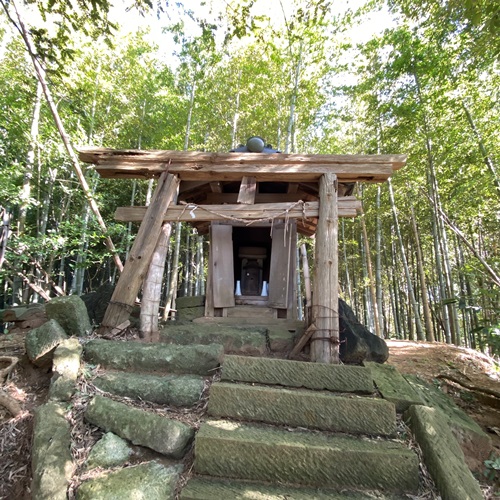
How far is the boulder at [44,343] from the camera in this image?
2.62 m

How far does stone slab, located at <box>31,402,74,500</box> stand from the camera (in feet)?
5.27

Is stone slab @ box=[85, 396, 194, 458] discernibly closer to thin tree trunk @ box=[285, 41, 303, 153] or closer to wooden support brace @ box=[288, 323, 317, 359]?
wooden support brace @ box=[288, 323, 317, 359]

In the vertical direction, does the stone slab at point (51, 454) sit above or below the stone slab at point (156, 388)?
below

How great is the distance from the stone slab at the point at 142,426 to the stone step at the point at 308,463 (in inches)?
6.9

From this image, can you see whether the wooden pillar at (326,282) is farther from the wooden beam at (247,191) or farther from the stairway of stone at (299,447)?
the wooden beam at (247,191)

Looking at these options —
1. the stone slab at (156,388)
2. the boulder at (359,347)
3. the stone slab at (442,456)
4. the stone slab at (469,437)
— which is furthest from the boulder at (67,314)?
the stone slab at (469,437)

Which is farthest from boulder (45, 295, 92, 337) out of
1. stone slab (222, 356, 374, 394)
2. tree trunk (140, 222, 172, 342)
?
stone slab (222, 356, 374, 394)

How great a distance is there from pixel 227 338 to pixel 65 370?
1.67m

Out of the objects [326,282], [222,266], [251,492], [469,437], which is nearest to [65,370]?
[251,492]

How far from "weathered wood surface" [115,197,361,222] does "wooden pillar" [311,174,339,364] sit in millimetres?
178

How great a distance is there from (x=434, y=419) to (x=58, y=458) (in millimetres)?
2625

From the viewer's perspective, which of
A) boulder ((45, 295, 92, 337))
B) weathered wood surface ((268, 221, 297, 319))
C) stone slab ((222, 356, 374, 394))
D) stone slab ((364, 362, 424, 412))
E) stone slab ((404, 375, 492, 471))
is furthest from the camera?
weathered wood surface ((268, 221, 297, 319))

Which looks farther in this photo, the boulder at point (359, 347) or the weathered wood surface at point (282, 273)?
the weathered wood surface at point (282, 273)

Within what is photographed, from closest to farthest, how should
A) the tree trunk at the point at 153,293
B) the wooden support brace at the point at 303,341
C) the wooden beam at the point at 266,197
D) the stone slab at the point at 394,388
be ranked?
the stone slab at the point at 394,388 < the wooden support brace at the point at 303,341 < the tree trunk at the point at 153,293 < the wooden beam at the point at 266,197
